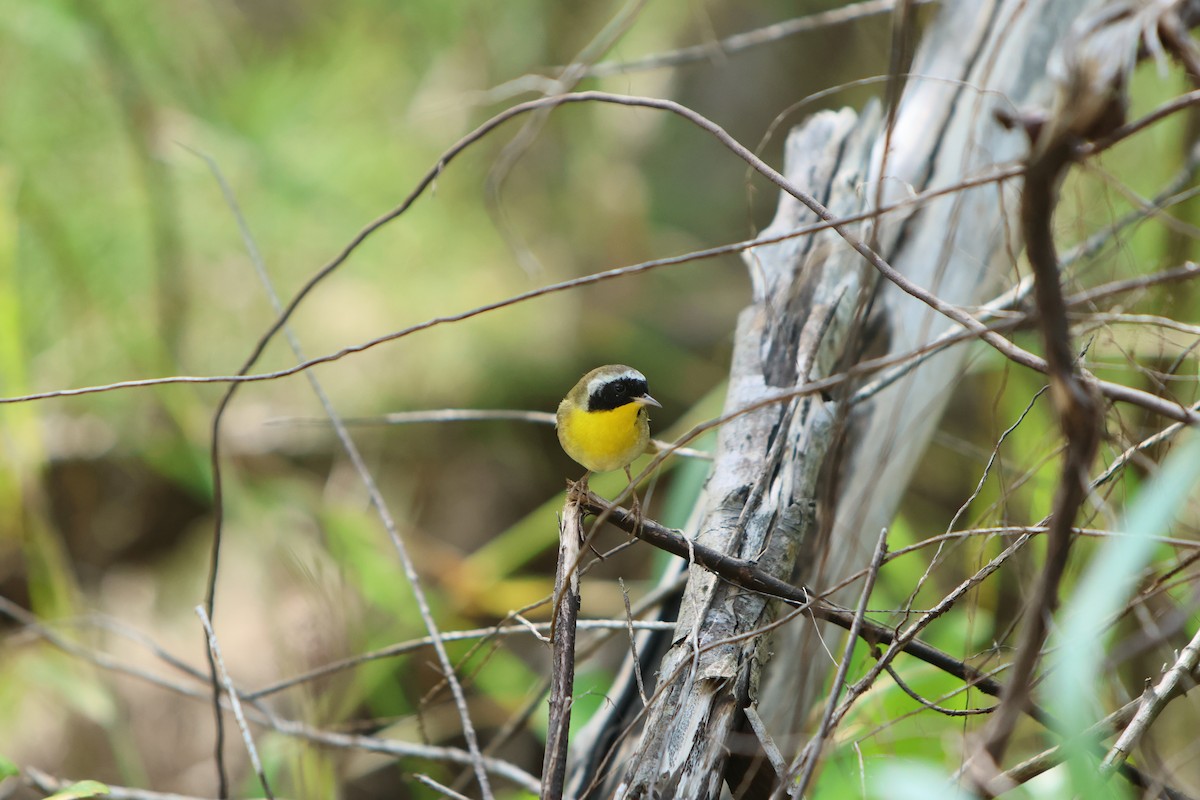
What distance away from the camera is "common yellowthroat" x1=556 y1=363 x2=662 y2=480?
91.7 inches

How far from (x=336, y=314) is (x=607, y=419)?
347 centimetres

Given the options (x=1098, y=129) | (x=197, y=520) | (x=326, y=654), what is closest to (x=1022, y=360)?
(x=1098, y=129)

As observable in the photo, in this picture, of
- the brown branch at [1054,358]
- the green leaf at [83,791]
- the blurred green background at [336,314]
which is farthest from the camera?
the blurred green background at [336,314]

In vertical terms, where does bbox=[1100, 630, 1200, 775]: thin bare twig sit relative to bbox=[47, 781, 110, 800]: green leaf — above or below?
below

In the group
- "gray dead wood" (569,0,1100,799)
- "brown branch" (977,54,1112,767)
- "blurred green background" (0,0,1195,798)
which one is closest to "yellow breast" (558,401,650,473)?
"gray dead wood" (569,0,1100,799)

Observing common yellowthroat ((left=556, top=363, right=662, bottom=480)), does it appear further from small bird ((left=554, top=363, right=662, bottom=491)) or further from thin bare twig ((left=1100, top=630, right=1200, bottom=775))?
thin bare twig ((left=1100, top=630, right=1200, bottom=775))

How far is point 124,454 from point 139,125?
1.76 metres

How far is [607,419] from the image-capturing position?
2354mm

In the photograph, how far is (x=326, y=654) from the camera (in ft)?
7.11

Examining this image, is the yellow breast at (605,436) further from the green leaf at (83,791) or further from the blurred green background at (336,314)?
the green leaf at (83,791)

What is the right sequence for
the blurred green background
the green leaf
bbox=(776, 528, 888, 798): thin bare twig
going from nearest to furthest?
bbox=(776, 528, 888, 798): thin bare twig, the green leaf, the blurred green background

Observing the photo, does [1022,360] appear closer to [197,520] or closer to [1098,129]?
[1098,129]

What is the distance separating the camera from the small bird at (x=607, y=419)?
2.33 metres

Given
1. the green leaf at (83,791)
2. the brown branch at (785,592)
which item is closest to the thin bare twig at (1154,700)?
the brown branch at (785,592)
